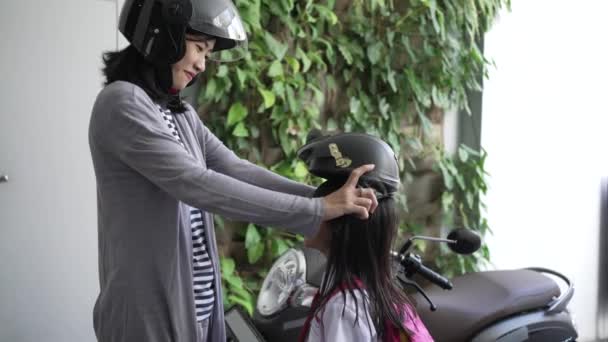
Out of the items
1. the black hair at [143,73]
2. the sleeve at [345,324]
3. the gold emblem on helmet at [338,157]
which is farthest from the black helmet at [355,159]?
the black hair at [143,73]

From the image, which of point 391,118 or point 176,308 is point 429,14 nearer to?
point 391,118

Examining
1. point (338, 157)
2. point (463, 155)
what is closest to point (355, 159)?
point (338, 157)

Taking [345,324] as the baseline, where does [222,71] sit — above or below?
above

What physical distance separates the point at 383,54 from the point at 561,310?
1.42 metres

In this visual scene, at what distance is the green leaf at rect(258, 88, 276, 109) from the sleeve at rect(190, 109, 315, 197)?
0.89 meters

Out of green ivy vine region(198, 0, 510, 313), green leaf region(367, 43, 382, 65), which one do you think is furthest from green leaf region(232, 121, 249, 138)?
green leaf region(367, 43, 382, 65)

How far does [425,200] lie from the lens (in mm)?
3180

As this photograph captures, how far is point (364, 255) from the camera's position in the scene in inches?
48.9

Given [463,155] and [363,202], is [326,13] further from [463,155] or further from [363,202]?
[363,202]

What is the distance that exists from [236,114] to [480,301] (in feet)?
3.78

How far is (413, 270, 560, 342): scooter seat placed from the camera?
1.80 metres

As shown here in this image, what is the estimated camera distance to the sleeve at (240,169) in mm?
1407

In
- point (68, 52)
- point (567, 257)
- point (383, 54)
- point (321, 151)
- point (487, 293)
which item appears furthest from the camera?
point (567, 257)

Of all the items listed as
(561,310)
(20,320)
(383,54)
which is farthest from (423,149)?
(20,320)
